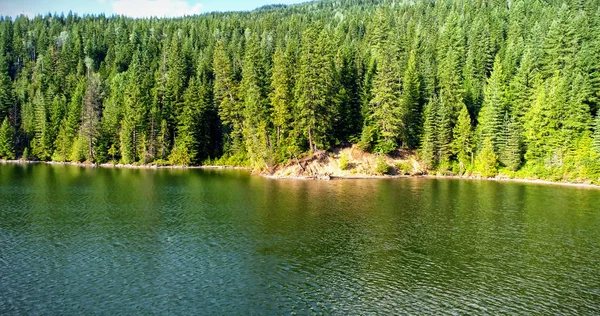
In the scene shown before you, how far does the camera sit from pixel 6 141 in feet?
387

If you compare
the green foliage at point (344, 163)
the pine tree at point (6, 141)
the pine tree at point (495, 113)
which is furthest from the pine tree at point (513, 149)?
the pine tree at point (6, 141)

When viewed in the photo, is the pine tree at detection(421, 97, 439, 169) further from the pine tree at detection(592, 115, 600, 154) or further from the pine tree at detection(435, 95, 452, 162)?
the pine tree at detection(592, 115, 600, 154)

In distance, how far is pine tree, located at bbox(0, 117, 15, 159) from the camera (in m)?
118

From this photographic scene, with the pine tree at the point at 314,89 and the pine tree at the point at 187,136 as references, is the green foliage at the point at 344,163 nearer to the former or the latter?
the pine tree at the point at 314,89

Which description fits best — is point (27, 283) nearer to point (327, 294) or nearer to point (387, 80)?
point (327, 294)

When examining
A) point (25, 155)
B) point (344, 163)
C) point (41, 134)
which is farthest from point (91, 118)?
point (344, 163)

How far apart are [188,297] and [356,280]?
478 inches

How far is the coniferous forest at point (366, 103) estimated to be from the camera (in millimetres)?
81688

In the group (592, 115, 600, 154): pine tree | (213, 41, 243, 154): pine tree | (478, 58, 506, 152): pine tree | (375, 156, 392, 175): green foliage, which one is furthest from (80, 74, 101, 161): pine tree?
(592, 115, 600, 154): pine tree

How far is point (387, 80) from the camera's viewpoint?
89.1 m

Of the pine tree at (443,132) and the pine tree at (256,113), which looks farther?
the pine tree at (256,113)

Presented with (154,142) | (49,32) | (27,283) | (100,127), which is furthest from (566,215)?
(49,32)

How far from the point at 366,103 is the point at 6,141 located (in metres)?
99.3

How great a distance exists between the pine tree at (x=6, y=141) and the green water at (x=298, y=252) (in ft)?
204
